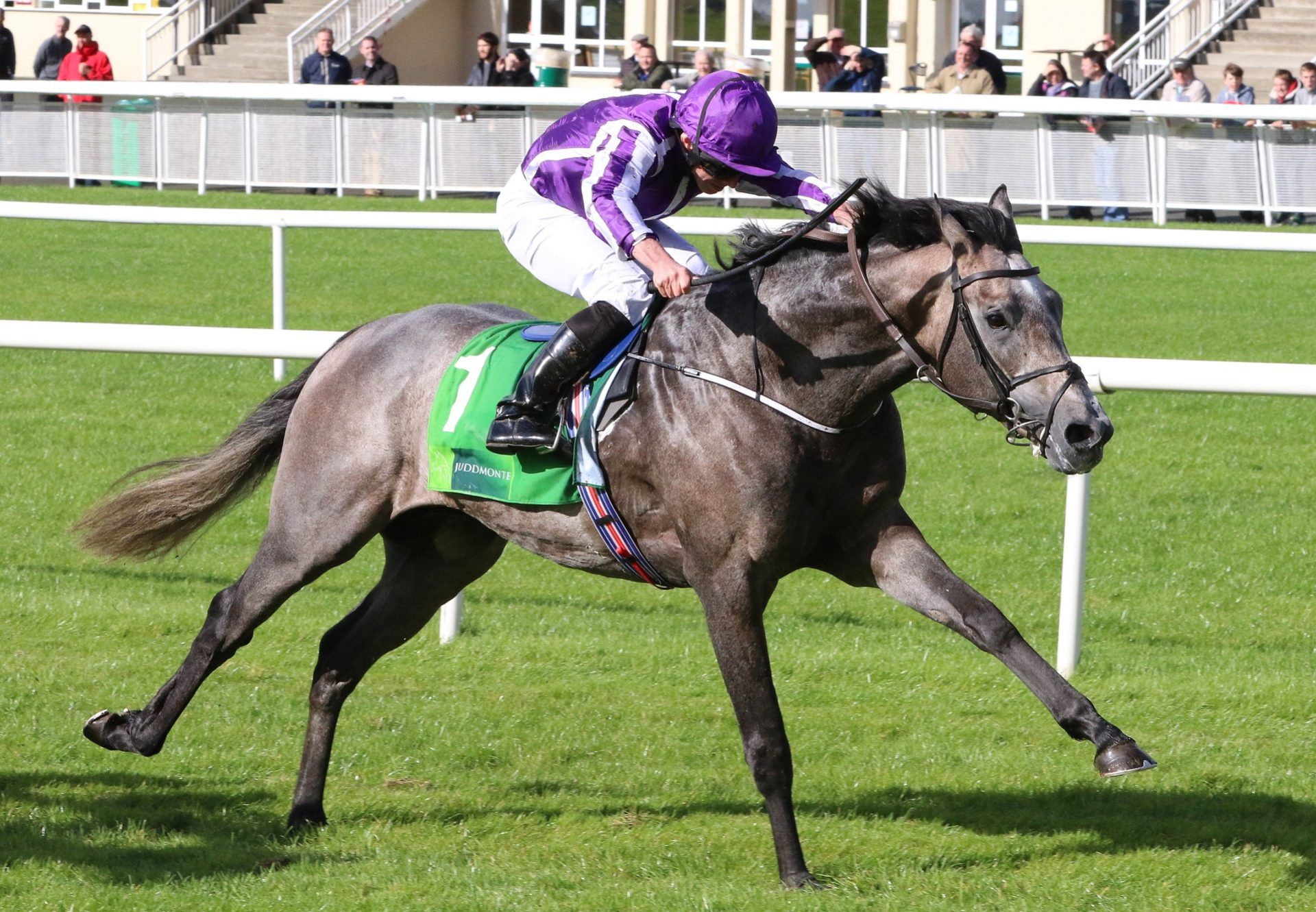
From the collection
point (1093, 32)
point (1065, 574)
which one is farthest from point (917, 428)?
point (1093, 32)

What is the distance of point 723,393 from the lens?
3846 millimetres

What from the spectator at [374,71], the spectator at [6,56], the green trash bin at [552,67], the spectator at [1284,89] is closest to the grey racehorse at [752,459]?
the spectator at [1284,89]

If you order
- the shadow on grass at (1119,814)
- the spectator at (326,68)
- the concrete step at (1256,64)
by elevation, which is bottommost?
the shadow on grass at (1119,814)

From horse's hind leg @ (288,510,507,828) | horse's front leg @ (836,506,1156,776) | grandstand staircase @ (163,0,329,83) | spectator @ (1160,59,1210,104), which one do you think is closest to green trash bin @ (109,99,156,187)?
grandstand staircase @ (163,0,329,83)

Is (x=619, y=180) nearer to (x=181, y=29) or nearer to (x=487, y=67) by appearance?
(x=487, y=67)

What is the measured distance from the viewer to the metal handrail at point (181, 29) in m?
27.6

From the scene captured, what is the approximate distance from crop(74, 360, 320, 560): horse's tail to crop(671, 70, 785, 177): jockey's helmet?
4.27 feet

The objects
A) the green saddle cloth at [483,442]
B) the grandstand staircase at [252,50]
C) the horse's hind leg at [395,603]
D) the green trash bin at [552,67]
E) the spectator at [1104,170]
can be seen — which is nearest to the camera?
the green saddle cloth at [483,442]

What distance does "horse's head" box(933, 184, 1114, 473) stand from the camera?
3439 millimetres

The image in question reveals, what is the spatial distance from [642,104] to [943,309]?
3.02ft

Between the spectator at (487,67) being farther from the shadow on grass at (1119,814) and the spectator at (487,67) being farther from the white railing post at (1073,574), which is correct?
the shadow on grass at (1119,814)

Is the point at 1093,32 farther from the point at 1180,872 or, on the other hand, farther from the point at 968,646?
the point at 1180,872

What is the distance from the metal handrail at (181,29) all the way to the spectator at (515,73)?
431 inches

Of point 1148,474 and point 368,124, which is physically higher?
point 368,124
